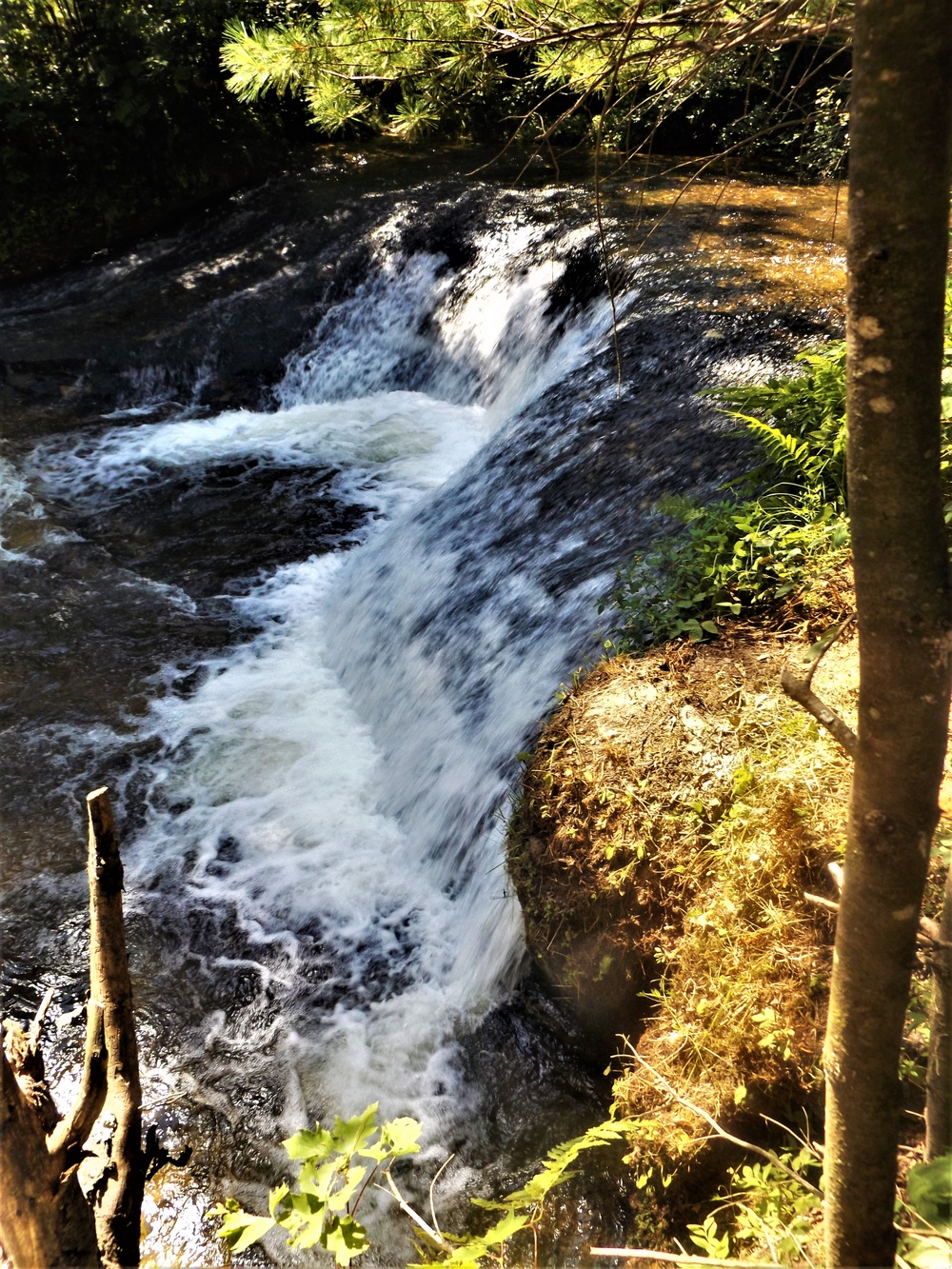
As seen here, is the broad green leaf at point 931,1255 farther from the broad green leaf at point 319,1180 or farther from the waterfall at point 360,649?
the waterfall at point 360,649

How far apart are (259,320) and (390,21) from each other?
26.1ft

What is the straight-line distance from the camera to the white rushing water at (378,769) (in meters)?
3.78

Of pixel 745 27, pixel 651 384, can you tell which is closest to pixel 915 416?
pixel 745 27

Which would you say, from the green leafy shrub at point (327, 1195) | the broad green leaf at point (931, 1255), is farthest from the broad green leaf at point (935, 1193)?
the green leafy shrub at point (327, 1195)

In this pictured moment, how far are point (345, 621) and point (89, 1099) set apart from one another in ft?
14.7

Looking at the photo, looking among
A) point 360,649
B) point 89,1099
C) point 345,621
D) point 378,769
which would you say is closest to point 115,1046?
point 89,1099

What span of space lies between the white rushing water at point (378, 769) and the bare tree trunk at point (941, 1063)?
7.03 feet

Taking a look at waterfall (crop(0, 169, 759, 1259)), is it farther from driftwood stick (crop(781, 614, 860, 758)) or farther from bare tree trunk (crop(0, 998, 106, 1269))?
driftwood stick (crop(781, 614, 860, 758))

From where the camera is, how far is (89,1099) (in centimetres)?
177

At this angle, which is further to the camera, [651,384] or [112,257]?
[112,257]

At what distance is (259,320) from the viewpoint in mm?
10156

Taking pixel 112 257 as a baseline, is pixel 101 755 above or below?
below

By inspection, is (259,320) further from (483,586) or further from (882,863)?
(882,863)

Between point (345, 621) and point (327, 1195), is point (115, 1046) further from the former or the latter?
point (345, 621)
